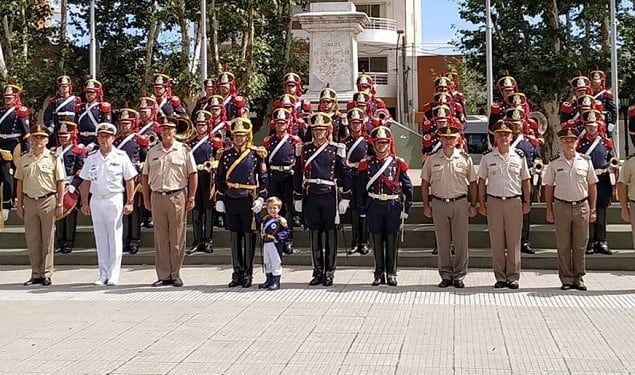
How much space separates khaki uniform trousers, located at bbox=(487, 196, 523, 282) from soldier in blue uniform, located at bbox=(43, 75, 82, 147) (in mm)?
6658

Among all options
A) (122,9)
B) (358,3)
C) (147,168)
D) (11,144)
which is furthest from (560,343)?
(358,3)

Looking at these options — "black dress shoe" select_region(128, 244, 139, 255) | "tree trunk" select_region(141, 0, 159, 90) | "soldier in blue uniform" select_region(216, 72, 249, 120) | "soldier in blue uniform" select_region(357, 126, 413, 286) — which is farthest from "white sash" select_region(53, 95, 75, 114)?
"tree trunk" select_region(141, 0, 159, 90)

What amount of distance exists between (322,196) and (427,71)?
3758 centimetres

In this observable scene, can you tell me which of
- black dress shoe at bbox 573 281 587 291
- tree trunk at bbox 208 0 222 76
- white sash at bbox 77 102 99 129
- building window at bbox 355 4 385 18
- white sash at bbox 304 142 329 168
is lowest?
black dress shoe at bbox 573 281 587 291

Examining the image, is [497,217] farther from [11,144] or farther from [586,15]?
[586,15]

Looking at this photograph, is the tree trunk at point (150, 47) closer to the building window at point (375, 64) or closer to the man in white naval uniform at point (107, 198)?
the man in white naval uniform at point (107, 198)

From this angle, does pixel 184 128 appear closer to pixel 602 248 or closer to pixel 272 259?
pixel 272 259

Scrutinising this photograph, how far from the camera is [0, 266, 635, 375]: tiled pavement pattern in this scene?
6234 mm

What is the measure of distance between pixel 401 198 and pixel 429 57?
38087 mm

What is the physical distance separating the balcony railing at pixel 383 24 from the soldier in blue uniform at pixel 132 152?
32113 mm

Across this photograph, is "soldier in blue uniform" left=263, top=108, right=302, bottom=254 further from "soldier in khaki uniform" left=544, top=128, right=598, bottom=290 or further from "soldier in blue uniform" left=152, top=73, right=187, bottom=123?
"soldier in khaki uniform" left=544, top=128, right=598, bottom=290

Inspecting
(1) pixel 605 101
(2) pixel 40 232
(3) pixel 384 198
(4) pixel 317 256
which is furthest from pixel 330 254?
(1) pixel 605 101

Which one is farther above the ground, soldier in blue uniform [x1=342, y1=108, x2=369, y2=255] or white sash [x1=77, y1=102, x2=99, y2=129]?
white sash [x1=77, y1=102, x2=99, y2=129]

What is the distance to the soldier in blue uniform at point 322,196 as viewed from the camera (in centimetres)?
957
